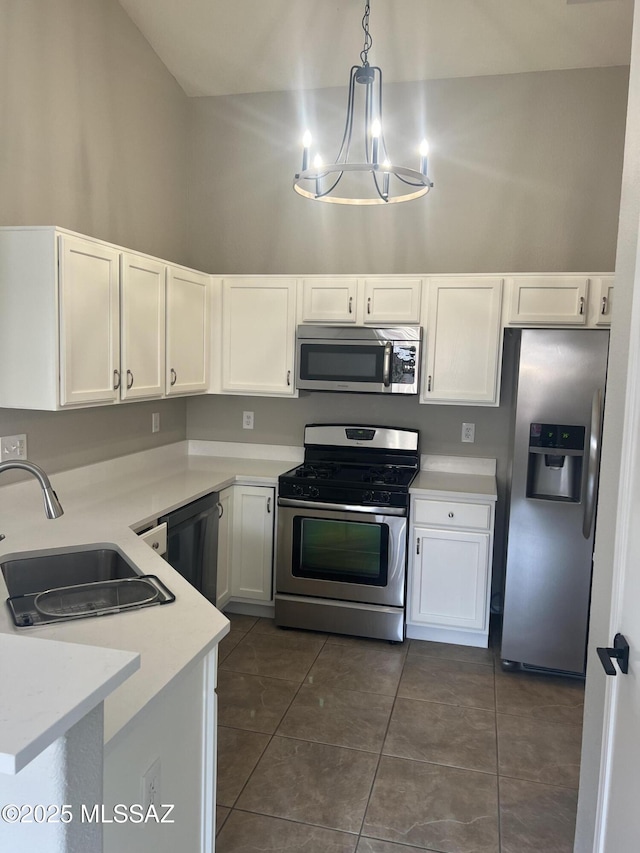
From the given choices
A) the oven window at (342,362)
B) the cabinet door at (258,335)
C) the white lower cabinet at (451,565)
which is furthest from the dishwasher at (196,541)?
the white lower cabinet at (451,565)

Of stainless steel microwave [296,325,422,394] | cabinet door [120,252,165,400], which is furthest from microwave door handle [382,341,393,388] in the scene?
cabinet door [120,252,165,400]

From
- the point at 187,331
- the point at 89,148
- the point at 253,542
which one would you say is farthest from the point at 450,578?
the point at 89,148

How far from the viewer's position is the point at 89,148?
3141mm

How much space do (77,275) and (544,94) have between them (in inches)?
111

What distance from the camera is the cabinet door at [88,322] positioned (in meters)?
2.53

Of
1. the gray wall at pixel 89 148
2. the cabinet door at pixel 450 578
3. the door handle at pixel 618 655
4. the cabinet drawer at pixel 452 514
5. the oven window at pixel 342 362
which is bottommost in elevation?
the cabinet door at pixel 450 578

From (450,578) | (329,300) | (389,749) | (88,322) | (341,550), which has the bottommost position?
(389,749)

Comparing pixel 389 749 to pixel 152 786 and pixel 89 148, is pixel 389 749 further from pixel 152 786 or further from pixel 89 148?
pixel 89 148

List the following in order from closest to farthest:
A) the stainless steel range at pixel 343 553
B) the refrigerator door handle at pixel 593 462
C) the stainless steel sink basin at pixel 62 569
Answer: the stainless steel sink basin at pixel 62 569
the refrigerator door handle at pixel 593 462
the stainless steel range at pixel 343 553

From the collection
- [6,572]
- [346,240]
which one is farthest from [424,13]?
[6,572]

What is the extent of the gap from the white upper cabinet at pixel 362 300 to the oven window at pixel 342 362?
0.18 metres

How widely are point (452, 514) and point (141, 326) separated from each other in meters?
1.87

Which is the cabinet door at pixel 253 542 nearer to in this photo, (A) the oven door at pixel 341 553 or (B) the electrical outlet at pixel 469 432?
(A) the oven door at pixel 341 553

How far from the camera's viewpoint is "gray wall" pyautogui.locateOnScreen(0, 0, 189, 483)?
268 cm
